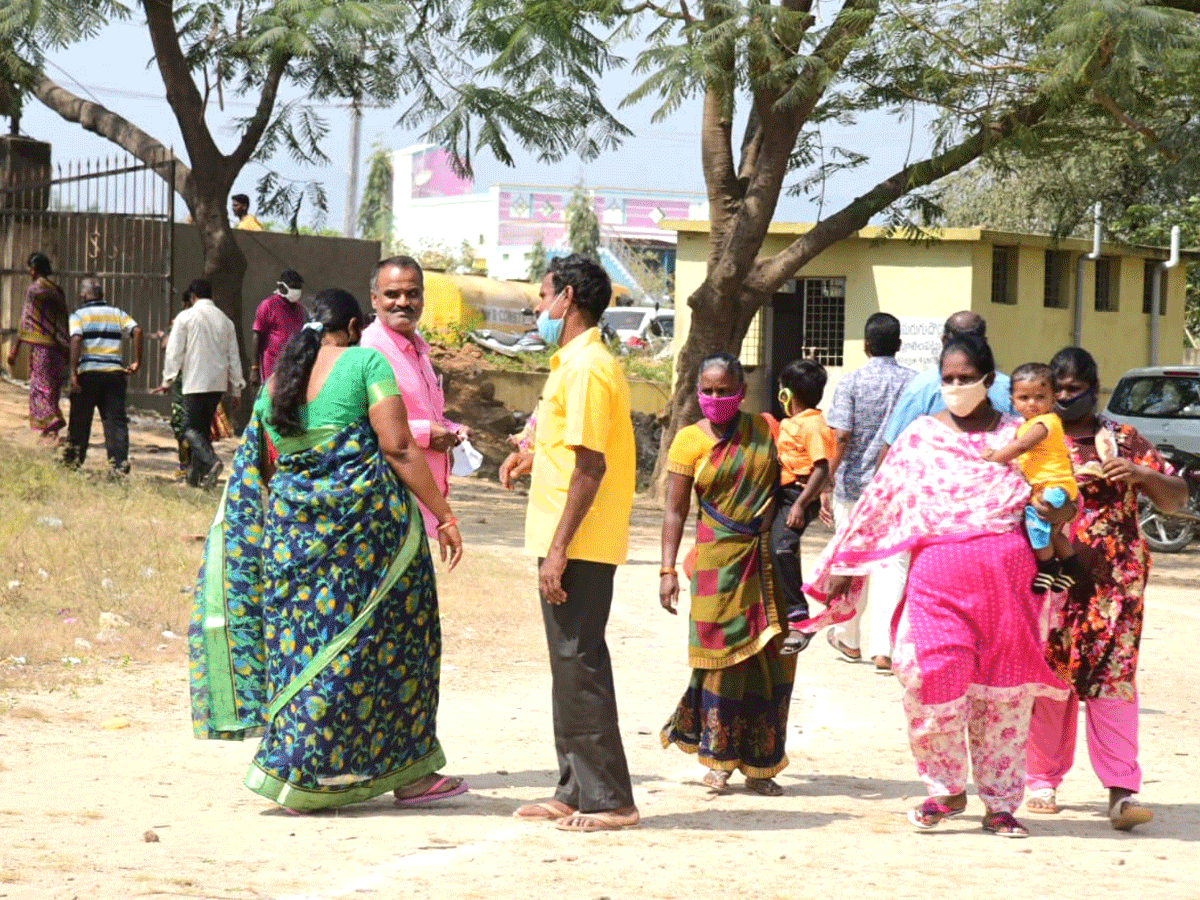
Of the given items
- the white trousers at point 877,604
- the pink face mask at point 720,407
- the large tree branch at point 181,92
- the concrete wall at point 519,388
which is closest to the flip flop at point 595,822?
the pink face mask at point 720,407

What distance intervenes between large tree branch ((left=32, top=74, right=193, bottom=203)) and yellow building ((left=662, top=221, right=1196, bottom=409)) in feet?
24.6

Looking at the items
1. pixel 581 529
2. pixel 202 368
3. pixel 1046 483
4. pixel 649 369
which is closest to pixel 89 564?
pixel 202 368

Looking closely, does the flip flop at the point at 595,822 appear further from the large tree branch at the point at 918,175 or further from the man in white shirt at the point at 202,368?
the man in white shirt at the point at 202,368

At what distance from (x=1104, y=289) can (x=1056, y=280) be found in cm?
176

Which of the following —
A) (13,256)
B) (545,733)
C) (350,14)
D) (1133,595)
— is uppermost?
(350,14)

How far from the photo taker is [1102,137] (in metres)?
16.0

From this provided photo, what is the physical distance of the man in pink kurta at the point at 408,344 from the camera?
20.4 feet

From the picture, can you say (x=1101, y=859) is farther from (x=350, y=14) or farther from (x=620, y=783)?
(x=350, y=14)

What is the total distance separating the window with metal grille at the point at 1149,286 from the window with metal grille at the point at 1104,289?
918mm

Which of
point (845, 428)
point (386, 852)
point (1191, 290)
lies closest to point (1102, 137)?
point (845, 428)

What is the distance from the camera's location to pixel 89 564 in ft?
34.4

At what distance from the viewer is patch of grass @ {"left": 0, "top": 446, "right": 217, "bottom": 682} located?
896cm

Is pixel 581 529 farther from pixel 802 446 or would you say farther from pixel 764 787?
pixel 802 446

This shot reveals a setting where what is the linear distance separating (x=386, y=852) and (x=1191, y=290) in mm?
33084
